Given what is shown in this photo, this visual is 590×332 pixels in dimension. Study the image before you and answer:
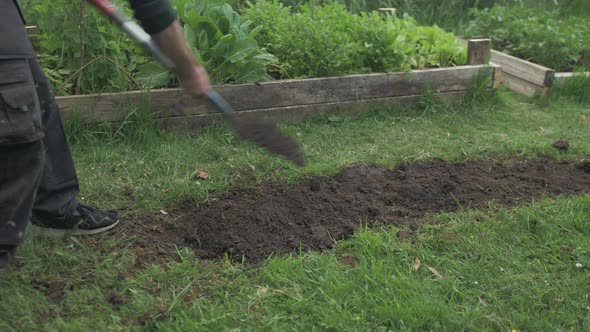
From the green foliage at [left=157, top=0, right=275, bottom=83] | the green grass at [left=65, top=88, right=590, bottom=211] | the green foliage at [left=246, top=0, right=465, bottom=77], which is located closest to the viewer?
the green grass at [left=65, top=88, right=590, bottom=211]

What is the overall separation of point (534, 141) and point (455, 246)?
6.19 ft

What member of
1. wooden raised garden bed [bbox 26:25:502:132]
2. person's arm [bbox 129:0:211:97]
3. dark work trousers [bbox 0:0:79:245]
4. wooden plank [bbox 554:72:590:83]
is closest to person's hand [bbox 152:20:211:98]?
person's arm [bbox 129:0:211:97]

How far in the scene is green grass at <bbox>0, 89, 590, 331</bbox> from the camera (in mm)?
2617

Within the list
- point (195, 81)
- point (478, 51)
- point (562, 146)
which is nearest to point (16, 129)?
point (195, 81)

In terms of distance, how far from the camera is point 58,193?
3.08 metres

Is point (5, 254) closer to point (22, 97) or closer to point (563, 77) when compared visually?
point (22, 97)

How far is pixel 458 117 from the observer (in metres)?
5.20

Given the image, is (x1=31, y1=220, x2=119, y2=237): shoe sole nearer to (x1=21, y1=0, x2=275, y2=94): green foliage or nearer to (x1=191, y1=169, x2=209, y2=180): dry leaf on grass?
(x1=191, y1=169, x2=209, y2=180): dry leaf on grass

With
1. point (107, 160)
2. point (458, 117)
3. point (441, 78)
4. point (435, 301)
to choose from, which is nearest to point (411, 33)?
point (441, 78)

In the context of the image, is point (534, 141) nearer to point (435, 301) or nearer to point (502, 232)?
point (502, 232)

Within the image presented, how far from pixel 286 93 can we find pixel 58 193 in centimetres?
216

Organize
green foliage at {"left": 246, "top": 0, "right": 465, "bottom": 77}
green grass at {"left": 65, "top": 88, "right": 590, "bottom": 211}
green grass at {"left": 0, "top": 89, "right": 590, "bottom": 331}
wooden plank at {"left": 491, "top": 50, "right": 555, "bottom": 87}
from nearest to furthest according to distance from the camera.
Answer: green grass at {"left": 0, "top": 89, "right": 590, "bottom": 331}, green grass at {"left": 65, "top": 88, "right": 590, "bottom": 211}, green foliage at {"left": 246, "top": 0, "right": 465, "bottom": 77}, wooden plank at {"left": 491, "top": 50, "right": 555, "bottom": 87}

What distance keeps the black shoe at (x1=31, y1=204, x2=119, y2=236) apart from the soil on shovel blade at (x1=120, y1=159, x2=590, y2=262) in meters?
0.13

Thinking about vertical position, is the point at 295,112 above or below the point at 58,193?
below
